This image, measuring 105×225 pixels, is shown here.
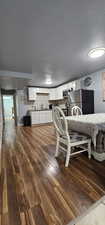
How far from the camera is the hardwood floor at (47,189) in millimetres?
978

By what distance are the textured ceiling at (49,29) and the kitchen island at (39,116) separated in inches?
131

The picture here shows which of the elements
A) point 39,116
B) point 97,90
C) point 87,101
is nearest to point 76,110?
point 87,101

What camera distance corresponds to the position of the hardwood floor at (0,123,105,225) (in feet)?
3.21

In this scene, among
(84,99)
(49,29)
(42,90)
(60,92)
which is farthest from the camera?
(42,90)

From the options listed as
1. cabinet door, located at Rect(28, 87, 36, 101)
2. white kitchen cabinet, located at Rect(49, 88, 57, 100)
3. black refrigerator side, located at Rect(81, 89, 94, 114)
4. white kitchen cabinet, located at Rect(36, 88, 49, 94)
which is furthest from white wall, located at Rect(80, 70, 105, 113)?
cabinet door, located at Rect(28, 87, 36, 101)

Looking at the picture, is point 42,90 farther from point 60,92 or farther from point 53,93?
point 60,92

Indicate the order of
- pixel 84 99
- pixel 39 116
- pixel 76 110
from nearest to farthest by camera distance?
pixel 76 110 → pixel 84 99 → pixel 39 116

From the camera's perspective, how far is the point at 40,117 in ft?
19.6

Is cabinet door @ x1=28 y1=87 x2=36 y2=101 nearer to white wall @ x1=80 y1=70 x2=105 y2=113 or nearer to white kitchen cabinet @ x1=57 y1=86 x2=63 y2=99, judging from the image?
white kitchen cabinet @ x1=57 y1=86 x2=63 y2=99

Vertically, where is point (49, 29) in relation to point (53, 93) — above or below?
above

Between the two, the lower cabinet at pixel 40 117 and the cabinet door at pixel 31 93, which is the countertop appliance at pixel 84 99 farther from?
the cabinet door at pixel 31 93

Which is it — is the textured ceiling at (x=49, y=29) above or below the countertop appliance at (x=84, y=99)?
above

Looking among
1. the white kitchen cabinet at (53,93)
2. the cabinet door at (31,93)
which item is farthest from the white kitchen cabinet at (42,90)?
the cabinet door at (31,93)

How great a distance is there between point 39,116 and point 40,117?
0.08 metres
